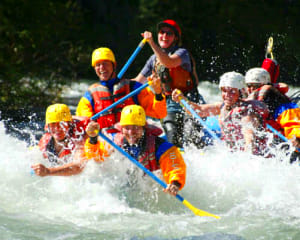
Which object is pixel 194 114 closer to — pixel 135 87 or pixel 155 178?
pixel 135 87

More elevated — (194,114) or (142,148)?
(194,114)

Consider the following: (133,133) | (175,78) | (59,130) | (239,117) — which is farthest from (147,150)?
(175,78)

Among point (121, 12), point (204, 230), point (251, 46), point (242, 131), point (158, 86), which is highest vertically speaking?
point (121, 12)

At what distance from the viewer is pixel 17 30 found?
32.3ft

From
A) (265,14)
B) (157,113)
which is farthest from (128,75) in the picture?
(265,14)

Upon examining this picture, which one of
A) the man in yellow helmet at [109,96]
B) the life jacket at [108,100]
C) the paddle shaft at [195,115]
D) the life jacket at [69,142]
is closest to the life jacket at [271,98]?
the paddle shaft at [195,115]

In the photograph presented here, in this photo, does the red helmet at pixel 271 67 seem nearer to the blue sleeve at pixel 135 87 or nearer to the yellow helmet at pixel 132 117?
the blue sleeve at pixel 135 87

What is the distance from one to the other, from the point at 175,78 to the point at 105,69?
32.4 inches

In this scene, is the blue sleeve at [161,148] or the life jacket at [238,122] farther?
the life jacket at [238,122]

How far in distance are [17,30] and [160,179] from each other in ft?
18.9

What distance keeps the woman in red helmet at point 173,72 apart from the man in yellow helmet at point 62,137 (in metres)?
1.14

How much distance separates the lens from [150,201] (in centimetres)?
526

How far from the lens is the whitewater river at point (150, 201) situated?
4.53 metres

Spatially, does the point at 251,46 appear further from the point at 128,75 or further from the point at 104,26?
the point at 104,26
